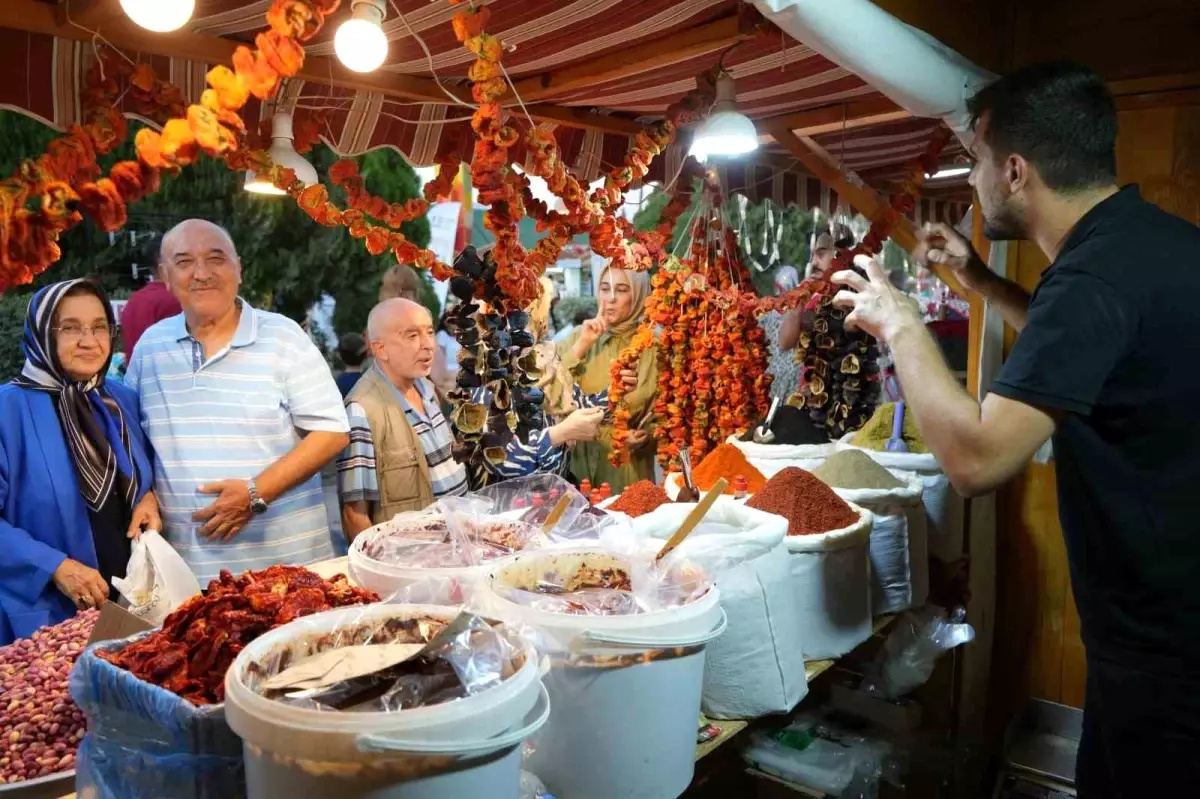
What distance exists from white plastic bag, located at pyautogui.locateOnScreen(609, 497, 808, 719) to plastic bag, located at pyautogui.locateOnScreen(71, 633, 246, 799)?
31.2 inches

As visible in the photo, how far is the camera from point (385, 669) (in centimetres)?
97

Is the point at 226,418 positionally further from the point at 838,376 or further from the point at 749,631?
the point at 838,376

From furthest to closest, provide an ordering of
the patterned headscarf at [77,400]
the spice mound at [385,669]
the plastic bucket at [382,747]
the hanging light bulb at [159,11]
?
the patterned headscarf at [77,400] → the hanging light bulb at [159,11] → the spice mound at [385,669] → the plastic bucket at [382,747]

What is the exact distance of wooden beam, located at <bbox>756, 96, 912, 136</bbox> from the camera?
10.9 ft

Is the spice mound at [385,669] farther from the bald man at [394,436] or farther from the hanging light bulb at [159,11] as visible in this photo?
the bald man at [394,436]

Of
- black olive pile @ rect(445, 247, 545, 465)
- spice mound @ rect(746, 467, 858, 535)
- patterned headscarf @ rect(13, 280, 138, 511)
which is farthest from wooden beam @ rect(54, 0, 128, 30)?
spice mound @ rect(746, 467, 858, 535)

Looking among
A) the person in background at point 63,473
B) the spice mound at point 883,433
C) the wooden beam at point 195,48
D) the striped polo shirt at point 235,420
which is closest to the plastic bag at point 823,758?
the spice mound at point 883,433

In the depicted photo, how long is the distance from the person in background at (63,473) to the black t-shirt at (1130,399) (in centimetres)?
209

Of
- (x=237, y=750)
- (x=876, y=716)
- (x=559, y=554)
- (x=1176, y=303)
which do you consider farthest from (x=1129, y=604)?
(x=237, y=750)

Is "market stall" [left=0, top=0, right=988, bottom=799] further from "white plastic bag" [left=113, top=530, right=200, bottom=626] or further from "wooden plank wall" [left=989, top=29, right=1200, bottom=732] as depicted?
"wooden plank wall" [left=989, top=29, right=1200, bottom=732]

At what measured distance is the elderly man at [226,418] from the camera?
227 centimetres

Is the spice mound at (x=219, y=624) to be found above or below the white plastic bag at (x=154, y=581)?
above

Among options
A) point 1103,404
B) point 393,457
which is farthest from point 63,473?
point 1103,404

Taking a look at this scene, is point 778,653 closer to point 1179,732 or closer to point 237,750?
point 1179,732
